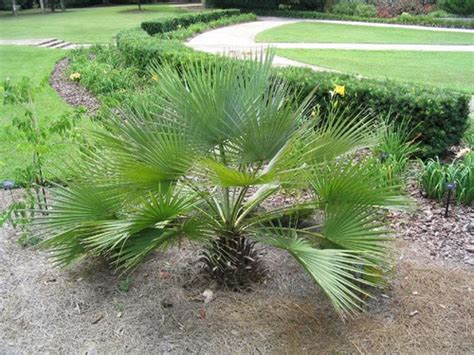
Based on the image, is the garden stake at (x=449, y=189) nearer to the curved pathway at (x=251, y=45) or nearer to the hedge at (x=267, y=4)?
the curved pathway at (x=251, y=45)

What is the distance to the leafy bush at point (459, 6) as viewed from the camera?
2364cm

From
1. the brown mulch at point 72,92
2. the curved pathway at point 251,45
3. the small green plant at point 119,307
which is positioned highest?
the small green plant at point 119,307

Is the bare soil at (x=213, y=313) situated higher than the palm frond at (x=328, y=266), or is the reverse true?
the palm frond at (x=328, y=266)

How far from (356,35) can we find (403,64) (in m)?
7.08

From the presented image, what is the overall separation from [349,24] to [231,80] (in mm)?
21646

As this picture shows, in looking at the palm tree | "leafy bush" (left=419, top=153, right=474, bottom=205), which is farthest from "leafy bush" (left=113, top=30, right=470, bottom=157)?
the palm tree

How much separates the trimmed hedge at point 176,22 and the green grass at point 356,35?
3.13m

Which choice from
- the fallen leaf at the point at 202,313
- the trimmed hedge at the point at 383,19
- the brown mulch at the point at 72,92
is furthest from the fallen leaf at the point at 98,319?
the trimmed hedge at the point at 383,19

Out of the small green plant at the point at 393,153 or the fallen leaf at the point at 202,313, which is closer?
the fallen leaf at the point at 202,313

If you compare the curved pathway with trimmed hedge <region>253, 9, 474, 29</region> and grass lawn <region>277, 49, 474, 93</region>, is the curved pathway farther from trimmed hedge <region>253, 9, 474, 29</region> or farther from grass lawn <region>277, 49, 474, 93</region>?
trimmed hedge <region>253, 9, 474, 29</region>

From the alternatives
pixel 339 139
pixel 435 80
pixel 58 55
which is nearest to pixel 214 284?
pixel 339 139

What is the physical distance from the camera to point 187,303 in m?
2.93

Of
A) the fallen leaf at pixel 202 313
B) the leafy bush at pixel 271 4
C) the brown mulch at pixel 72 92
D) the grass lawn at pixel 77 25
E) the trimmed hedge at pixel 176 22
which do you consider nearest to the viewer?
the fallen leaf at pixel 202 313

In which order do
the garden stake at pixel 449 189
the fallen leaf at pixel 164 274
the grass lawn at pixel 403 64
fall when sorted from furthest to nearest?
the grass lawn at pixel 403 64 → the garden stake at pixel 449 189 → the fallen leaf at pixel 164 274
